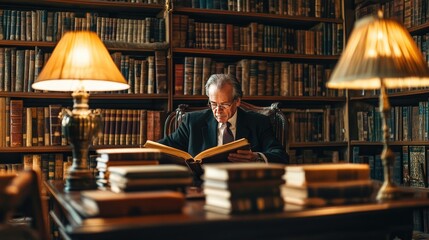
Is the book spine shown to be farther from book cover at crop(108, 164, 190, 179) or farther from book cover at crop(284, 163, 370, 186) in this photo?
book cover at crop(284, 163, 370, 186)

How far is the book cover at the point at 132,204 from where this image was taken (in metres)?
1.34

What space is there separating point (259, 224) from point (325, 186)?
0.92 ft

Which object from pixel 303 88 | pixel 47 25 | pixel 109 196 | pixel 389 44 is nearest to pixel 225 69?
pixel 303 88

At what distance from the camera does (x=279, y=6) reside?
3.93 meters

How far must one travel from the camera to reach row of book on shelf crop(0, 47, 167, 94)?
10.9 feet

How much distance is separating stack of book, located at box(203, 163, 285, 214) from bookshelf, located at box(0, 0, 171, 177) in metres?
2.08

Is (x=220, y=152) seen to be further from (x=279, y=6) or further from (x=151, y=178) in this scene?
(x=279, y=6)

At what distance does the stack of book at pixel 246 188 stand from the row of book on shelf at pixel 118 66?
6.98 ft

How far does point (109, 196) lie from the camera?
4.56ft

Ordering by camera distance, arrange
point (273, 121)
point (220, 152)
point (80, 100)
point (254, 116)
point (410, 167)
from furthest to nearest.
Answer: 1. point (410, 167)
2. point (273, 121)
3. point (254, 116)
4. point (220, 152)
5. point (80, 100)

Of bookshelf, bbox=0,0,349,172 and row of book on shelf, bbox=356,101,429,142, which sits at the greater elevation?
bookshelf, bbox=0,0,349,172

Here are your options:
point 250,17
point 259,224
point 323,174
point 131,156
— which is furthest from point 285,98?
point 259,224

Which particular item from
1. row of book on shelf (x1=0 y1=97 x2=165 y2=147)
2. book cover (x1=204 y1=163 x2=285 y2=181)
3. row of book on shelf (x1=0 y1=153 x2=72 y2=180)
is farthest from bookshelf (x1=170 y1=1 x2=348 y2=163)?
book cover (x1=204 y1=163 x2=285 y2=181)

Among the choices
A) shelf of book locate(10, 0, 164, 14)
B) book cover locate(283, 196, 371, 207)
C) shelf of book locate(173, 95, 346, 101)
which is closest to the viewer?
book cover locate(283, 196, 371, 207)
